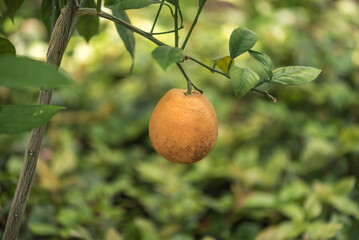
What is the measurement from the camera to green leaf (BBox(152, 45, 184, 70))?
1.29ft

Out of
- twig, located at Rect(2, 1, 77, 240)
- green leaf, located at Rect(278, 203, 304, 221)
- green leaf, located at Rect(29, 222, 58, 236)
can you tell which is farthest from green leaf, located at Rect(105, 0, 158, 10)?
green leaf, located at Rect(278, 203, 304, 221)

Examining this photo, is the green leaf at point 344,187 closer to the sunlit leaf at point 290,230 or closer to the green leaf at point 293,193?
the green leaf at point 293,193

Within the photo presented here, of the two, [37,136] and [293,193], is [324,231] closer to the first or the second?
[293,193]

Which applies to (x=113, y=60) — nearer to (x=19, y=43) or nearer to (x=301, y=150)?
(x=19, y=43)

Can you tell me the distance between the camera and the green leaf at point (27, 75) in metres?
0.30

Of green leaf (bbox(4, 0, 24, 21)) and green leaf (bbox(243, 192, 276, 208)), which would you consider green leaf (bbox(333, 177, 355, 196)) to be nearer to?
green leaf (bbox(243, 192, 276, 208))

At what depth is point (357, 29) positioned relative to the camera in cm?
209

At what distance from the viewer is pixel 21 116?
0.39 meters

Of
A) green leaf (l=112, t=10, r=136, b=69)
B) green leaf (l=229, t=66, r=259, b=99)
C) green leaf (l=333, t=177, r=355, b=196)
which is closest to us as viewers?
green leaf (l=229, t=66, r=259, b=99)

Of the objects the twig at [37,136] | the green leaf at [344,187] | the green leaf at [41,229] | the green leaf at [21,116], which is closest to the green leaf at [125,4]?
the twig at [37,136]

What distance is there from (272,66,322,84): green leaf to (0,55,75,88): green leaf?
0.29m

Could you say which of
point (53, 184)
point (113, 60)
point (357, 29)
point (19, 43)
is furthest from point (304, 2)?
point (53, 184)

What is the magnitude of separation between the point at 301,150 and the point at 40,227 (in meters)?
0.97

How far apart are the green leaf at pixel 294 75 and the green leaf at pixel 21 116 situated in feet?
0.96
